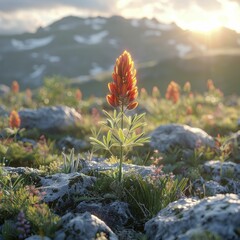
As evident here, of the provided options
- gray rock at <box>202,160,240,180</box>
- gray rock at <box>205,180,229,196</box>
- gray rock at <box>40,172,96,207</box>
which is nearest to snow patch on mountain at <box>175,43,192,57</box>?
gray rock at <box>202,160,240,180</box>

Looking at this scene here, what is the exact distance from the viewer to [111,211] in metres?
5.69

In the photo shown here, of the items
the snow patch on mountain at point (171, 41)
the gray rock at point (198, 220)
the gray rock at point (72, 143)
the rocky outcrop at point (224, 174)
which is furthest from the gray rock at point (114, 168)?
the snow patch on mountain at point (171, 41)

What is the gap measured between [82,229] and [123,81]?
7.42 feet

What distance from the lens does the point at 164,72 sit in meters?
67.9

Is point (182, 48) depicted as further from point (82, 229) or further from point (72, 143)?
point (82, 229)

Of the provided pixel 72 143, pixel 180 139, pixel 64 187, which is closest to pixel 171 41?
pixel 72 143

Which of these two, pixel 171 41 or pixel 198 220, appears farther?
pixel 171 41

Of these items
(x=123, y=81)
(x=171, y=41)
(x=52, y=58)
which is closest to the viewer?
(x=123, y=81)

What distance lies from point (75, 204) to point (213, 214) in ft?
7.66

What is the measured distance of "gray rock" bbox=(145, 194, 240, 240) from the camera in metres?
4.02

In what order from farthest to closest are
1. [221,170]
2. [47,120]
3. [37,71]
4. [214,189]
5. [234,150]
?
[37,71] → [47,120] → [234,150] → [221,170] → [214,189]

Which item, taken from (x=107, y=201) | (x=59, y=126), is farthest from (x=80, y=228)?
(x=59, y=126)

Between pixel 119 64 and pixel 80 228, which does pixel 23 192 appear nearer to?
pixel 80 228

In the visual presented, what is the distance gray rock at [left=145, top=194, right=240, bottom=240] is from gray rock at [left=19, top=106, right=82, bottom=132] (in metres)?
8.84
